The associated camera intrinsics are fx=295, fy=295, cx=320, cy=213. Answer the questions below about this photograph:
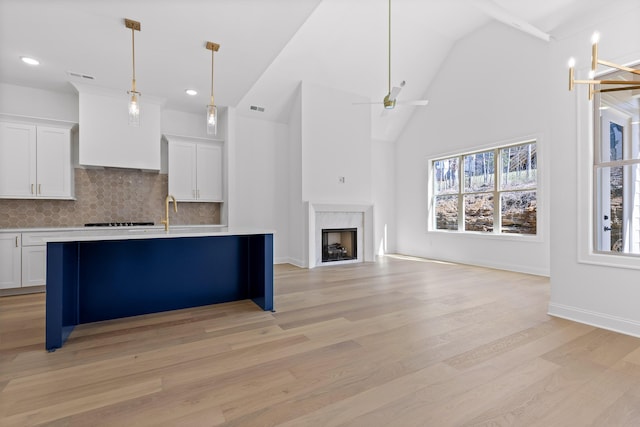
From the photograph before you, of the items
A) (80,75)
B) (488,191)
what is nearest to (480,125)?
(488,191)

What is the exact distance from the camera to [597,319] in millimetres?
2680

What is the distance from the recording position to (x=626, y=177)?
2703 millimetres

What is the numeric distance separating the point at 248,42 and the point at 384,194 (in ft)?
16.9

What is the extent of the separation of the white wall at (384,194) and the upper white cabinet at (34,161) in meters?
6.04

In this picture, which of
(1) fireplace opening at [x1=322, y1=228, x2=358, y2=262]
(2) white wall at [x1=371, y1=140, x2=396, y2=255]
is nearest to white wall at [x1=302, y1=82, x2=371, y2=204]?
(1) fireplace opening at [x1=322, y1=228, x2=358, y2=262]

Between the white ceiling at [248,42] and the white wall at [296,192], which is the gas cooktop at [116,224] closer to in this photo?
the white ceiling at [248,42]

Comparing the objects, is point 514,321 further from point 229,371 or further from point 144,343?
point 144,343

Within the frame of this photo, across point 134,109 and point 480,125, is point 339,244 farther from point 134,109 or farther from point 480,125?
point 134,109

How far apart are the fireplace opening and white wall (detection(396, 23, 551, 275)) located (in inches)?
69.6

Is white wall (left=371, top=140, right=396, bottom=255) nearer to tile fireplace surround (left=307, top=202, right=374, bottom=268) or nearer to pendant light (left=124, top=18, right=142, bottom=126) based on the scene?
tile fireplace surround (left=307, top=202, right=374, bottom=268)

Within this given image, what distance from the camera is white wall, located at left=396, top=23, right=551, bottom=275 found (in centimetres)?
491

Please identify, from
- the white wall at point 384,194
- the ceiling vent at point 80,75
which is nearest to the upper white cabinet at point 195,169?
the ceiling vent at point 80,75

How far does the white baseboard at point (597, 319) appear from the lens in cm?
250

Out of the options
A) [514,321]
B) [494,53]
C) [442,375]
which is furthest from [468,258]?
[442,375]
